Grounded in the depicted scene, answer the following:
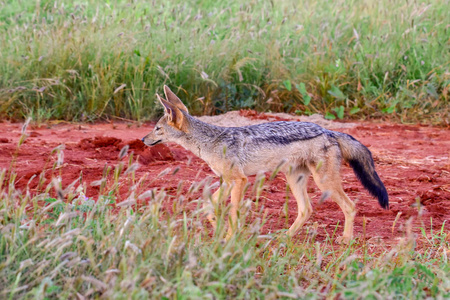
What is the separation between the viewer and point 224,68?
10031 millimetres

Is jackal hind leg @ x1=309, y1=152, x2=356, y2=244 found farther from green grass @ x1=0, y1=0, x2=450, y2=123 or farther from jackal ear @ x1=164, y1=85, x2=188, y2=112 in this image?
green grass @ x1=0, y1=0, x2=450, y2=123

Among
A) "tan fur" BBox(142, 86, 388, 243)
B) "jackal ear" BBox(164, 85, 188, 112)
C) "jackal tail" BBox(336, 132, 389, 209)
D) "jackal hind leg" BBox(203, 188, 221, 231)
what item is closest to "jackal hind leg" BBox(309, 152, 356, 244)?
"tan fur" BBox(142, 86, 388, 243)

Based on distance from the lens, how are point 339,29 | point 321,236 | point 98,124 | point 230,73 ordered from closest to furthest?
point 321,236
point 98,124
point 230,73
point 339,29

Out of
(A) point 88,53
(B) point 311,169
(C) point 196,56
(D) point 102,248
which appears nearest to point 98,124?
(A) point 88,53

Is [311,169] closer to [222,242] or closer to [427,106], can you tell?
[222,242]

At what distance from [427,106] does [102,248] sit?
313 inches

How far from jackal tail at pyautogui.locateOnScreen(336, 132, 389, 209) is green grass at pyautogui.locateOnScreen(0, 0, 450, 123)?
415cm

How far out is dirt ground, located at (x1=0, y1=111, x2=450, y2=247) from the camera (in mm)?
5424

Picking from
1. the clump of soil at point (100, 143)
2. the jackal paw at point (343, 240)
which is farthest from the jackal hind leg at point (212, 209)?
the clump of soil at point (100, 143)

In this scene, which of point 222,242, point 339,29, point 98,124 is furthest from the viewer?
point 339,29

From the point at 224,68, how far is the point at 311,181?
A: 12.2 feet

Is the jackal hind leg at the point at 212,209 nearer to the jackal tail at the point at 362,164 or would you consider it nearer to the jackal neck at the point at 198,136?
the jackal neck at the point at 198,136

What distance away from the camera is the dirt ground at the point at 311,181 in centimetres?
542

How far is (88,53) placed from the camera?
9.68m
